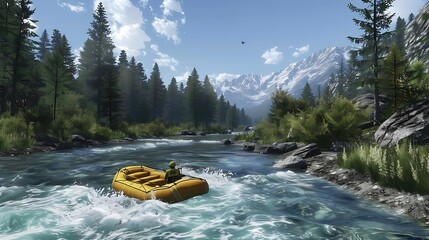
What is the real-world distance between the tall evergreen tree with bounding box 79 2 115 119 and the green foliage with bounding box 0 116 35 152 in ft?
82.8

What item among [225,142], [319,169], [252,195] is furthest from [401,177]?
[225,142]

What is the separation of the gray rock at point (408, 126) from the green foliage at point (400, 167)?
2.92 meters

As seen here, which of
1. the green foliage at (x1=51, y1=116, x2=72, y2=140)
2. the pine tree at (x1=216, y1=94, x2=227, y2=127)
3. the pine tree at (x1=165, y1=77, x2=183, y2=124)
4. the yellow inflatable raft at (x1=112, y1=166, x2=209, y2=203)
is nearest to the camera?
the yellow inflatable raft at (x1=112, y1=166, x2=209, y2=203)

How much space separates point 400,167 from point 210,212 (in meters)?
5.33

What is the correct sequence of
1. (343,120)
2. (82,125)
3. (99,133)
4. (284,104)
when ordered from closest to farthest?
(343,120), (284,104), (82,125), (99,133)

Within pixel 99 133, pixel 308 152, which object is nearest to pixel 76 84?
pixel 99 133

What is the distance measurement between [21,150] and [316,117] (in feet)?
63.9

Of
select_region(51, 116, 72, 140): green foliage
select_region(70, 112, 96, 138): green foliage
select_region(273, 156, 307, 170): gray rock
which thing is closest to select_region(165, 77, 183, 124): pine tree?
select_region(70, 112, 96, 138): green foliage

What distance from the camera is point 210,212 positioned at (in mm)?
9070

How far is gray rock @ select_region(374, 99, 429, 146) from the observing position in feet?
43.3

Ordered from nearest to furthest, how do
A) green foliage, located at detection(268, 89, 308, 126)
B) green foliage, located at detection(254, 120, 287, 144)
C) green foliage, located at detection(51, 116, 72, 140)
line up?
green foliage, located at detection(254, 120, 287, 144), green foliage, located at detection(51, 116, 72, 140), green foliage, located at detection(268, 89, 308, 126)

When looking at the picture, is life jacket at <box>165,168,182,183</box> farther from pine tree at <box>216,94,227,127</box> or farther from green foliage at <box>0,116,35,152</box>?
pine tree at <box>216,94,227,127</box>

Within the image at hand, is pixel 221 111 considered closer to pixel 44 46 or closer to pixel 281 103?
pixel 44 46

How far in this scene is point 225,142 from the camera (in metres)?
34.7
